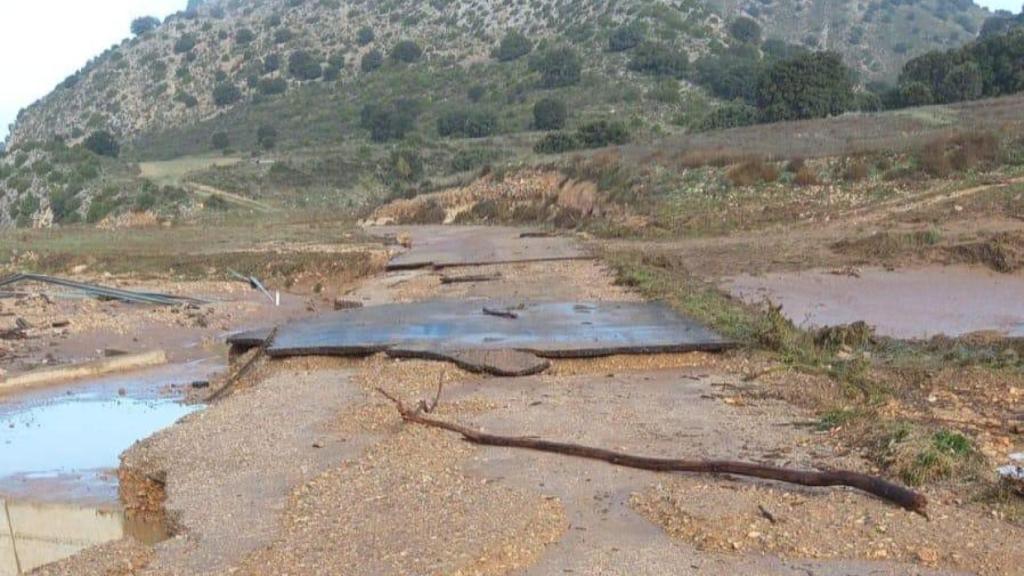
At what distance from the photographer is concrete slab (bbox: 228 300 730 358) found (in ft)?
37.6

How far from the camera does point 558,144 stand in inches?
1983

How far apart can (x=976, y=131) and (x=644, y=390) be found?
2159cm

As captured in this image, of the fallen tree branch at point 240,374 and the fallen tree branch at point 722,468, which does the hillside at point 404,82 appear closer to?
the fallen tree branch at point 240,374

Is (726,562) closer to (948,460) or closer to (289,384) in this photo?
(948,460)

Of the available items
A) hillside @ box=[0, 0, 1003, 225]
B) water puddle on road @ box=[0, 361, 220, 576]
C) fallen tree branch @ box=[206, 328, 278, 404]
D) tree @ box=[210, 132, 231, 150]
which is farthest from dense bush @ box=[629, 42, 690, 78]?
fallen tree branch @ box=[206, 328, 278, 404]

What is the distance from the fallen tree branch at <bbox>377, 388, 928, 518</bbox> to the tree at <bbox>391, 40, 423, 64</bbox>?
8303 centimetres

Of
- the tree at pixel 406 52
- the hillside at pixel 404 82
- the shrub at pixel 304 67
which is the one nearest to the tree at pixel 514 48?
the hillside at pixel 404 82

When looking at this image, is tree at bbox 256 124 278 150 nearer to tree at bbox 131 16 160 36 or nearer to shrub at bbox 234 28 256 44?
shrub at bbox 234 28 256 44

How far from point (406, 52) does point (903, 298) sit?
7602cm

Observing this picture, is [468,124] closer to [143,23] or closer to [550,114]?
[550,114]

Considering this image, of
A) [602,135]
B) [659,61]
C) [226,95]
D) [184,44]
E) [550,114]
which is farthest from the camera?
[184,44]

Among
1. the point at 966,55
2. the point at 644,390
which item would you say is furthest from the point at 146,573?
the point at 966,55

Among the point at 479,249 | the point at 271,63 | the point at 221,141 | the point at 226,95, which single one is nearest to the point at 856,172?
the point at 479,249

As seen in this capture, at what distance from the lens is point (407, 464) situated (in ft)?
24.5
